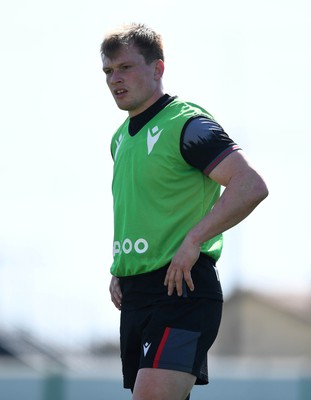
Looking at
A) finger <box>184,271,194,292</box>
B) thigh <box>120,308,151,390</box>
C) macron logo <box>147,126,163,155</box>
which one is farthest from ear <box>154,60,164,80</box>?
thigh <box>120,308,151,390</box>

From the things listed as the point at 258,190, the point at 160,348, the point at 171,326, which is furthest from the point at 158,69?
the point at 160,348

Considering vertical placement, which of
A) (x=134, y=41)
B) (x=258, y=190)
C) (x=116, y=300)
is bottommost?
(x=116, y=300)

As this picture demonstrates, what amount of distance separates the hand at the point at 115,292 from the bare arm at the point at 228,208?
62 centimetres

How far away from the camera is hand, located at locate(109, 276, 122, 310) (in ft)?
21.4

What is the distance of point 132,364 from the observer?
6.42 metres

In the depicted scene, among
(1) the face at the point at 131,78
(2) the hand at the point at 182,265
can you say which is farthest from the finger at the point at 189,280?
(1) the face at the point at 131,78

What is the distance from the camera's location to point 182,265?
234 inches

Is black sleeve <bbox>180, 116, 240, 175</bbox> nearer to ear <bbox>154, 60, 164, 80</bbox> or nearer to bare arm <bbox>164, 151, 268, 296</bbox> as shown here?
bare arm <bbox>164, 151, 268, 296</bbox>

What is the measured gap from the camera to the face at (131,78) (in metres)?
6.34

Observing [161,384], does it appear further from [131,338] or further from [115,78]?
[115,78]

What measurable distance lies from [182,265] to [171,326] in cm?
35

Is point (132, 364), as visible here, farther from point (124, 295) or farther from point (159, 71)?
point (159, 71)

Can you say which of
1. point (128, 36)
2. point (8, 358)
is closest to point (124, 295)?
point (128, 36)

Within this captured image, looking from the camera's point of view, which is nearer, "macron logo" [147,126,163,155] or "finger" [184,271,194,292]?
"finger" [184,271,194,292]
